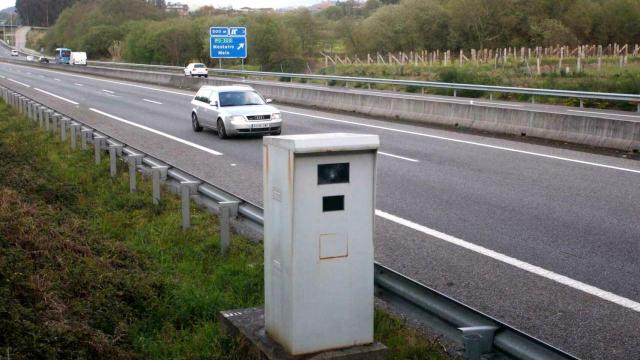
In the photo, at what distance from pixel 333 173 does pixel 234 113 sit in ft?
54.6

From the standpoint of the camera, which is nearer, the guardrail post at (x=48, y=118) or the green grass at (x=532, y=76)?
the guardrail post at (x=48, y=118)

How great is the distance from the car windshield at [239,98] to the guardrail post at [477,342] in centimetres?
1843

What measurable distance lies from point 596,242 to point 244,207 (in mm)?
4074

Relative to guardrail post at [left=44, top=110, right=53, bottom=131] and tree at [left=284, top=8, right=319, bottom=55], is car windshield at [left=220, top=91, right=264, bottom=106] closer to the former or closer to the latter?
guardrail post at [left=44, top=110, right=53, bottom=131]

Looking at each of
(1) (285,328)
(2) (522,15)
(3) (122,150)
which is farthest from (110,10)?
(1) (285,328)

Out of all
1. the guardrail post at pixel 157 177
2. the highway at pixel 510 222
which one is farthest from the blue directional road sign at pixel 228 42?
the guardrail post at pixel 157 177

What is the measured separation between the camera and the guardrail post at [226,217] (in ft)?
26.8

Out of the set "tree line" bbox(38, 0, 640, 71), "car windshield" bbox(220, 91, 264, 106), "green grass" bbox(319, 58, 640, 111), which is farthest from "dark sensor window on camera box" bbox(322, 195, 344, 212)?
"tree line" bbox(38, 0, 640, 71)

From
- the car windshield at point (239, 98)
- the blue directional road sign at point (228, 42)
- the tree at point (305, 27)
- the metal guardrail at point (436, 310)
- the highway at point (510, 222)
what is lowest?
the highway at point (510, 222)

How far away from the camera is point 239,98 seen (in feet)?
74.2

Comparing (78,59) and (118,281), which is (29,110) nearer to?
(118,281)

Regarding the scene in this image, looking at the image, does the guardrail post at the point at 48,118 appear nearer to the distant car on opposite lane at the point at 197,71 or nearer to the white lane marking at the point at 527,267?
the white lane marking at the point at 527,267

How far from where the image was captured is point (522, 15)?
7188 centimetres

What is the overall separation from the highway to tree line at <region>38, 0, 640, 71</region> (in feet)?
174
